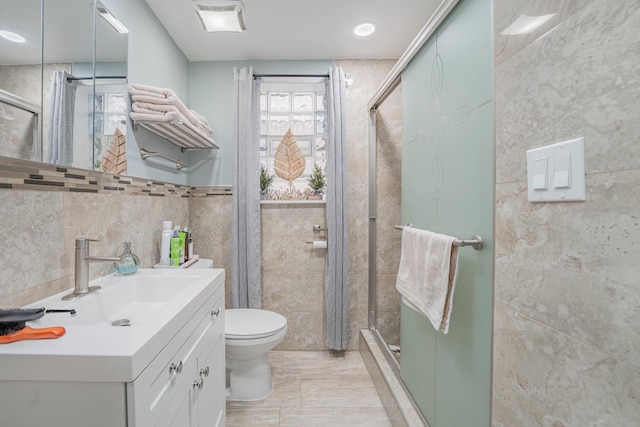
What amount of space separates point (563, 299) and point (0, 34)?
1638 millimetres

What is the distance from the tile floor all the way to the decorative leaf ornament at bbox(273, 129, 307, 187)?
1426 mm

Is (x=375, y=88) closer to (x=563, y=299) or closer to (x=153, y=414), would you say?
(x=563, y=299)

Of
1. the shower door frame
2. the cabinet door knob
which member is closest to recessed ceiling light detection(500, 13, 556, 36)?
the shower door frame

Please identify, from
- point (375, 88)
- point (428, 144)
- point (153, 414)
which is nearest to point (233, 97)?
point (375, 88)

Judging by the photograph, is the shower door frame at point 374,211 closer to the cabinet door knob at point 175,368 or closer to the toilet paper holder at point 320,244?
the toilet paper holder at point 320,244

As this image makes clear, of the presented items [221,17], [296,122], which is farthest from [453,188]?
[296,122]

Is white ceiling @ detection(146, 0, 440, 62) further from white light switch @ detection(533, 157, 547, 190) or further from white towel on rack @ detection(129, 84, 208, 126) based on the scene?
white light switch @ detection(533, 157, 547, 190)

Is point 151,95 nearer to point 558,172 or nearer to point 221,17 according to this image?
point 221,17

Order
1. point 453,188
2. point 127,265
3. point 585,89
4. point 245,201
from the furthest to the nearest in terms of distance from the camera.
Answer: point 245,201, point 127,265, point 453,188, point 585,89

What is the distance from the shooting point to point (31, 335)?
25.3 inches

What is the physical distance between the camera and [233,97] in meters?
2.15

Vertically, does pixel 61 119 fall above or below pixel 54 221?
above

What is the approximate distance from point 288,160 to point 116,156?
1221mm

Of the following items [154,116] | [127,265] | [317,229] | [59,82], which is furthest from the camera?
[317,229]
